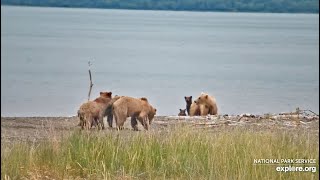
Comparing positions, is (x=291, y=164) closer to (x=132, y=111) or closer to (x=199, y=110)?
(x=132, y=111)

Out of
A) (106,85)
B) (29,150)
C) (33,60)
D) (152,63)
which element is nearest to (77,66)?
(33,60)

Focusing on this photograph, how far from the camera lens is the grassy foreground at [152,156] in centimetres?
709

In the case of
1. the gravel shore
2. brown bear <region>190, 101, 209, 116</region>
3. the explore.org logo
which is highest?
brown bear <region>190, 101, 209, 116</region>

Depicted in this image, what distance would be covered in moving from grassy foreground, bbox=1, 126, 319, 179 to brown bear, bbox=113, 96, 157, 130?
2318 millimetres

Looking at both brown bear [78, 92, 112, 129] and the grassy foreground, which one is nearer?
the grassy foreground

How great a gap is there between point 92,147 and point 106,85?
51.9 ft

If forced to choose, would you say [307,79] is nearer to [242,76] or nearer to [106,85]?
[242,76]

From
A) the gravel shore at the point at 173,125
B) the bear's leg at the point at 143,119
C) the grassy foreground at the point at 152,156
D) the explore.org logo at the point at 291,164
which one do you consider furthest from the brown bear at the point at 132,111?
the explore.org logo at the point at 291,164

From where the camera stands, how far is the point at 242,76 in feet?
96.3

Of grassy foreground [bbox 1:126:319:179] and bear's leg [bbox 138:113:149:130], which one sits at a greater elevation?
bear's leg [bbox 138:113:149:130]

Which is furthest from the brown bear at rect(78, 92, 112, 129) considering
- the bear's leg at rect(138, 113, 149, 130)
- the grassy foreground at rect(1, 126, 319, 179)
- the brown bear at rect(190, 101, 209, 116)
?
the brown bear at rect(190, 101, 209, 116)

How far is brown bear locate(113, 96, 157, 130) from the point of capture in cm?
1042

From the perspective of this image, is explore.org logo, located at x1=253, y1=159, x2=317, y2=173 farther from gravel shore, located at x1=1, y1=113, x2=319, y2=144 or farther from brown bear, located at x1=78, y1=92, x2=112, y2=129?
brown bear, located at x1=78, y1=92, x2=112, y2=129

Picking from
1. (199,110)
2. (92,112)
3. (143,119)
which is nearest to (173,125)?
(143,119)
